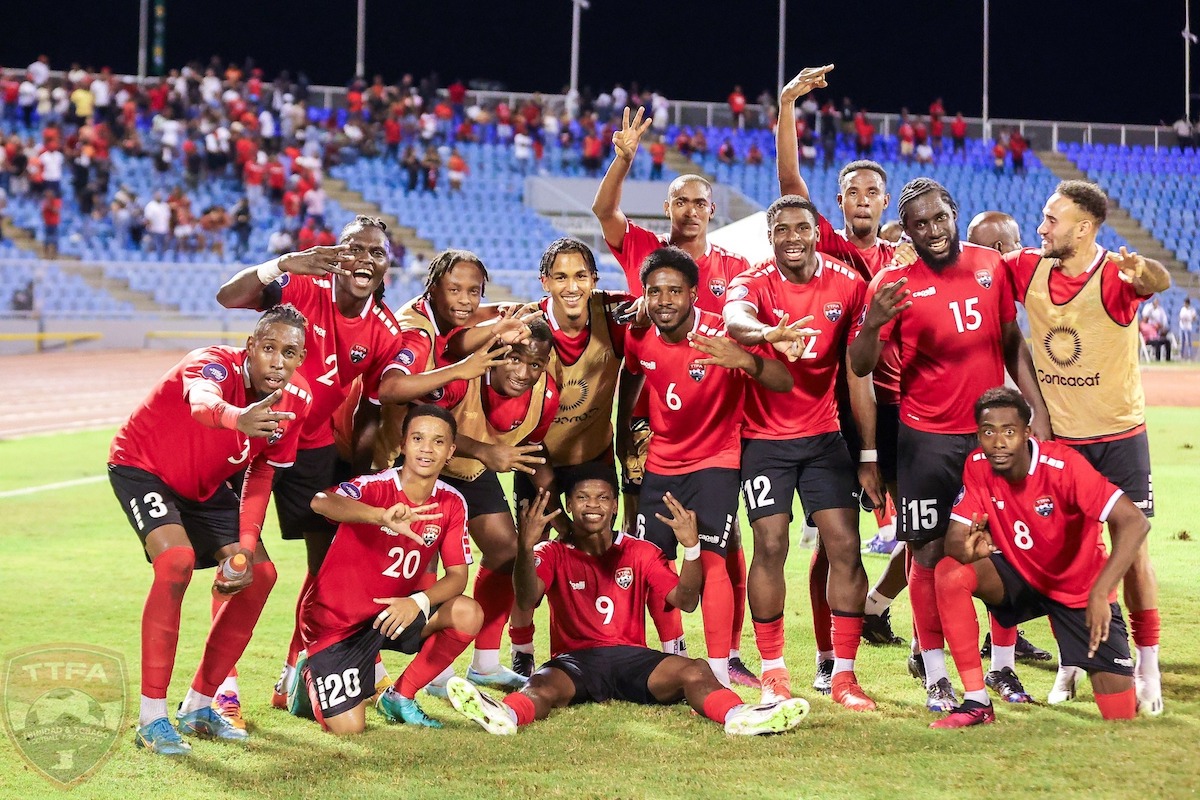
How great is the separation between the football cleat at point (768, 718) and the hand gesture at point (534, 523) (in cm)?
130

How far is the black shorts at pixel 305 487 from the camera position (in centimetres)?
621

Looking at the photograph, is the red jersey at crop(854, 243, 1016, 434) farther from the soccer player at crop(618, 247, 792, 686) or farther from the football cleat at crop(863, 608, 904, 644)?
the football cleat at crop(863, 608, 904, 644)

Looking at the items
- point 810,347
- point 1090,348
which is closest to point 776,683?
point 810,347

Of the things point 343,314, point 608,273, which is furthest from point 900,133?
point 343,314

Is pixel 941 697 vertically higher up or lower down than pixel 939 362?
lower down

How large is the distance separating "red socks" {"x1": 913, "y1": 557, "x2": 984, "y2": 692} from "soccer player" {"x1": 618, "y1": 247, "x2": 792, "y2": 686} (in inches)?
39.4

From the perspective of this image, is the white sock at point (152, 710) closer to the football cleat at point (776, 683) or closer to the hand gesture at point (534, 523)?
the hand gesture at point (534, 523)

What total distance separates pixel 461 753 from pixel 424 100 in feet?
103

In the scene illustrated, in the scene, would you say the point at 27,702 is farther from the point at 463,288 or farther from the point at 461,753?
the point at 463,288

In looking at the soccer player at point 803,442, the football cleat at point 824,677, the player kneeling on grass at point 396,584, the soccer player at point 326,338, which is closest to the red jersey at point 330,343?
the soccer player at point 326,338

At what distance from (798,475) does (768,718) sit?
133 cm

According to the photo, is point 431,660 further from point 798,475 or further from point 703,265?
point 703,265

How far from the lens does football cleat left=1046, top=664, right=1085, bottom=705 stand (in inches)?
231

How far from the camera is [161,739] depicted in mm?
5117
